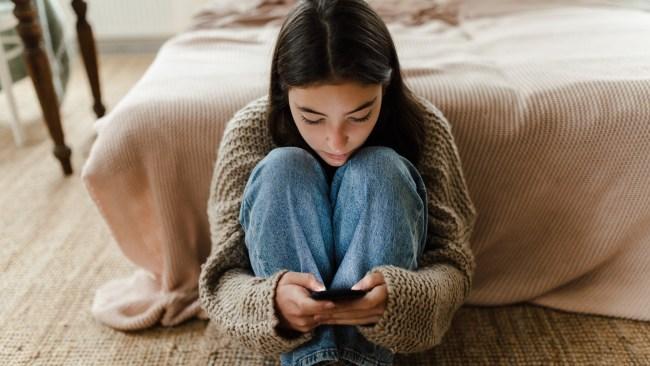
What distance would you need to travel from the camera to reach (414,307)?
2.38ft

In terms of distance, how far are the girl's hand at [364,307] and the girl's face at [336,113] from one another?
184 mm

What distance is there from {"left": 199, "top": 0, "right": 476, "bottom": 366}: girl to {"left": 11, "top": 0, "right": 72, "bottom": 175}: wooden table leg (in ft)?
2.95

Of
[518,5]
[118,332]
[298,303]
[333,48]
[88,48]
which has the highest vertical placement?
[333,48]

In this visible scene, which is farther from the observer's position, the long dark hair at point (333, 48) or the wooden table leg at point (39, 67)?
the wooden table leg at point (39, 67)

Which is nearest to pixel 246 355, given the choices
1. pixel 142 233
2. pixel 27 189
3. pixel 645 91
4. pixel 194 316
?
pixel 194 316

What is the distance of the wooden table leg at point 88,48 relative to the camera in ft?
5.39

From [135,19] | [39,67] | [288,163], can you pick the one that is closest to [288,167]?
A: [288,163]

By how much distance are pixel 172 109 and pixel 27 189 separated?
33.4 inches

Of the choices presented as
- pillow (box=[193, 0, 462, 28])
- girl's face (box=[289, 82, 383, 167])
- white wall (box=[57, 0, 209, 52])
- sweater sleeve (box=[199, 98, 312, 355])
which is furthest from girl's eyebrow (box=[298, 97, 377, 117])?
white wall (box=[57, 0, 209, 52])

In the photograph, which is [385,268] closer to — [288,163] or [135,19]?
[288,163]

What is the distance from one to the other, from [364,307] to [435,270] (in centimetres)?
17

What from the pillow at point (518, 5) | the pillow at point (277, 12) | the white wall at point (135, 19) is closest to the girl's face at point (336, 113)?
the pillow at point (277, 12)

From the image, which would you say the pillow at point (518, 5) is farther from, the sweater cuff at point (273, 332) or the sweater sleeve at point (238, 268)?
the sweater cuff at point (273, 332)

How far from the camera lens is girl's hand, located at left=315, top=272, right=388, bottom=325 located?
69 cm
